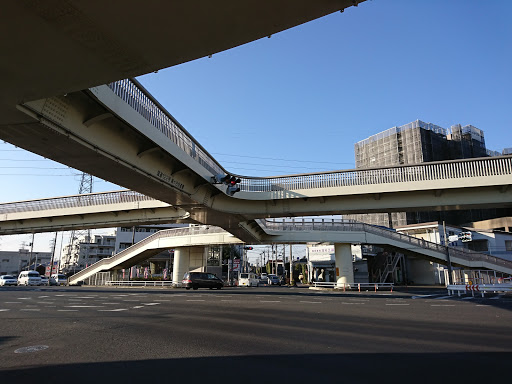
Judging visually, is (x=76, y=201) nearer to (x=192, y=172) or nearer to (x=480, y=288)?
(x=192, y=172)

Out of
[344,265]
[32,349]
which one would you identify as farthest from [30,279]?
[32,349]

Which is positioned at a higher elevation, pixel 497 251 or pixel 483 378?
pixel 497 251

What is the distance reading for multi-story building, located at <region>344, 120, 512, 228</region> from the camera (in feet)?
244

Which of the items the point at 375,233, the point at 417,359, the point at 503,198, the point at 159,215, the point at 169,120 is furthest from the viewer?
the point at 375,233

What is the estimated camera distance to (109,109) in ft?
37.0

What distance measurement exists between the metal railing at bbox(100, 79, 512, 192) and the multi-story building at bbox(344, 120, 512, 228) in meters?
52.9

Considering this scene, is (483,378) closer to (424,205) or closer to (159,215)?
(424,205)

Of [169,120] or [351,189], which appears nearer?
[169,120]

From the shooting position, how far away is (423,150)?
2933 inches

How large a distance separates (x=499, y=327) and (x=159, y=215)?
21.4 metres

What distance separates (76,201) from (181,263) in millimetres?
18849

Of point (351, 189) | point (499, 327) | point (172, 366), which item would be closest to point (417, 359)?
point (172, 366)

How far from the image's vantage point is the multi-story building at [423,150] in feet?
244

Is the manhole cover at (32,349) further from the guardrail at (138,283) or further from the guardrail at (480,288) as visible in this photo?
the guardrail at (138,283)
